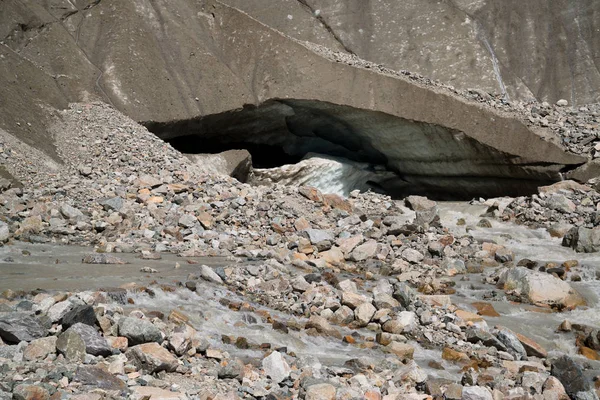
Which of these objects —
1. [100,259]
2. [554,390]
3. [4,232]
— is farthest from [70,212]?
[554,390]

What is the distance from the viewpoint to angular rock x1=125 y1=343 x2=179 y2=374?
11.6 ft

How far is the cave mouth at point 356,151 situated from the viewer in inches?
521

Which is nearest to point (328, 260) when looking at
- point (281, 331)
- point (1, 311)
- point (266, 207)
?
point (266, 207)

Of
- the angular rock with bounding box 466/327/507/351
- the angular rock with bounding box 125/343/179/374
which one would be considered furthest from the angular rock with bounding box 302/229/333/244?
the angular rock with bounding box 125/343/179/374

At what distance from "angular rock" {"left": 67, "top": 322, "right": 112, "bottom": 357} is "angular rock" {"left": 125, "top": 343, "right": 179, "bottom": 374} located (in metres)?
0.14

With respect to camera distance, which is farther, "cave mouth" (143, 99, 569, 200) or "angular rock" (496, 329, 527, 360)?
"cave mouth" (143, 99, 569, 200)

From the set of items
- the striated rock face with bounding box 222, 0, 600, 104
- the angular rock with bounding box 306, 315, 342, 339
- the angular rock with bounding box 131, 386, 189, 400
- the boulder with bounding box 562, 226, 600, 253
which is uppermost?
the striated rock face with bounding box 222, 0, 600, 104

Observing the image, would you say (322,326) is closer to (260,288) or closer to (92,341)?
(260,288)

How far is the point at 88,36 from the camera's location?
43.1 ft

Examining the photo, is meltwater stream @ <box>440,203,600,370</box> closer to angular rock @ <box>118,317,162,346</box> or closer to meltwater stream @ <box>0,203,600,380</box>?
meltwater stream @ <box>0,203,600,380</box>

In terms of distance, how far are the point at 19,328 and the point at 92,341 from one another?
1.47 feet

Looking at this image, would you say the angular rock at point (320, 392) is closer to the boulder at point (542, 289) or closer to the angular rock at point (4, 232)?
the boulder at point (542, 289)

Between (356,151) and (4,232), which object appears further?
(356,151)

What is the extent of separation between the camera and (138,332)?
3.80 metres
